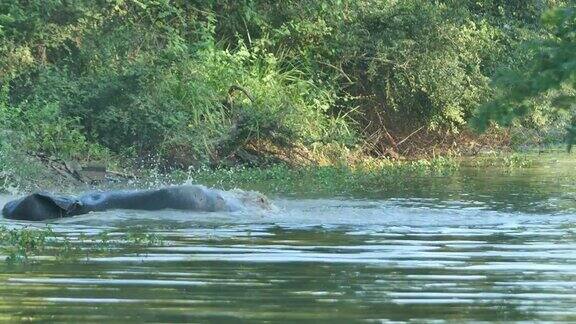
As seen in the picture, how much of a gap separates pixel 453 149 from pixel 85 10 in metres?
9.18

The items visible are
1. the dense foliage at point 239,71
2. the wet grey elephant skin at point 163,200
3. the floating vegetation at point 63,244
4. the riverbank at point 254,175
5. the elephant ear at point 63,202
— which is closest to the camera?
the floating vegetation at point 63,244

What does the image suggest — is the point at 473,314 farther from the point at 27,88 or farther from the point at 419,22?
the point at 419,22

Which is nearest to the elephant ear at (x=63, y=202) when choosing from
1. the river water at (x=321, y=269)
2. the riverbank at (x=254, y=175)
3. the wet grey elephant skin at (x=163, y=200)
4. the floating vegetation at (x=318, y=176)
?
the wet grey elephant skin at (x=163, y=200)

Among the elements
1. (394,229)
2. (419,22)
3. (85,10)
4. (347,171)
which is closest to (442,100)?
(419,22)

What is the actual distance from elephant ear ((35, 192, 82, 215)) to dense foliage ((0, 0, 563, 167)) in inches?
198

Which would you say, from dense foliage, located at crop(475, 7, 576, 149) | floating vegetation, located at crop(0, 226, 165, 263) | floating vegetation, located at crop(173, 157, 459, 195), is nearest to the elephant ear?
floating vegetation, located at crop(0, 226, 165, 263)

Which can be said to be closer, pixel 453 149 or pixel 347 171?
pixel 347 171

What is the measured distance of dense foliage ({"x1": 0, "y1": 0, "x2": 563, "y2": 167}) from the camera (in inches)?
883

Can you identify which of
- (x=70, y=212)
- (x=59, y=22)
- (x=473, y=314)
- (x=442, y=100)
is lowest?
(x=473, y=314)

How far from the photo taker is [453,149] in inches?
1142

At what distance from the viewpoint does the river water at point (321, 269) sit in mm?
7684

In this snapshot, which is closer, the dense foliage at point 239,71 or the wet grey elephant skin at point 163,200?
the wet grey elephant skin at point 163,200

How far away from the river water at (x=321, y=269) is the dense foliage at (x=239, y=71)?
6961 mm

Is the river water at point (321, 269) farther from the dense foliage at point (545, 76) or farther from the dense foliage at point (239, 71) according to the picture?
the dense foliage at point (239, 71)
